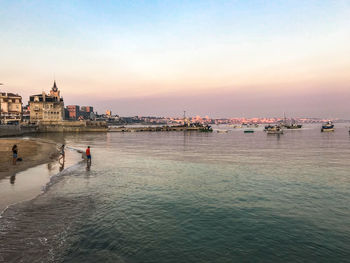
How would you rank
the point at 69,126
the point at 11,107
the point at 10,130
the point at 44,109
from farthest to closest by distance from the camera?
the point at 44,109, the point at 69,126, the point at 11,107, the point at 10,130

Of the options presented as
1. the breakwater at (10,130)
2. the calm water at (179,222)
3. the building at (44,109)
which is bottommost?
the calm water at (179,222)

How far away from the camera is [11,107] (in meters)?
155

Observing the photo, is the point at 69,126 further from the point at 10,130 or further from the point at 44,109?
the point at 10,130

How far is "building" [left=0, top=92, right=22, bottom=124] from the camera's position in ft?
488

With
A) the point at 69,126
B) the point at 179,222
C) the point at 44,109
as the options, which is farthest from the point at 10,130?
the point at 179,222

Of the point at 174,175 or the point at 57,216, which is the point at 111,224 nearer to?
the point at 57,216

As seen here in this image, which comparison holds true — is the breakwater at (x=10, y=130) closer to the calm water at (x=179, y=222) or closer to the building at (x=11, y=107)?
the building at (x=11, y=107)

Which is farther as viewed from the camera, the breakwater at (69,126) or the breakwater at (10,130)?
the breakwater at (69,126)

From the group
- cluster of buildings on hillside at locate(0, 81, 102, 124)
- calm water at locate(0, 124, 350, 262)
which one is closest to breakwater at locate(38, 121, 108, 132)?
cluster of buildings on hillside at locate(0, 81, 102, 124)

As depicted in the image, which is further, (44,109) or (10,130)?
(44,109)

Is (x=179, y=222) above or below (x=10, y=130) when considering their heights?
below

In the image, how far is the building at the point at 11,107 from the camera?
488ft

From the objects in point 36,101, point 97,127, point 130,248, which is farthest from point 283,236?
point 36,101

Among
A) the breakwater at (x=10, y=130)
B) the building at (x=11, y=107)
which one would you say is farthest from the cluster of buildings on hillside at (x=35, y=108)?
the breakwater at (x=10, y=130)
